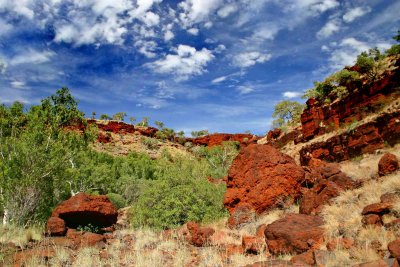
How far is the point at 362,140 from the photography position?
70.1ft

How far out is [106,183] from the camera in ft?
82.2

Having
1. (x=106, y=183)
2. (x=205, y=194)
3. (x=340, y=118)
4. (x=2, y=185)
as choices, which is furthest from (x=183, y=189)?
(x=340, y=118)

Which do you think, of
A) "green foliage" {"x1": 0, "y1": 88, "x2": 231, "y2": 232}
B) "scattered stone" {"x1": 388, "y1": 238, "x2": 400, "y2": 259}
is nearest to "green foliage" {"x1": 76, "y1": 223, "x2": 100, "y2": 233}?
"green foliage" {"x1": 0, "y1": 88, "x2": 231, "y2": 232}

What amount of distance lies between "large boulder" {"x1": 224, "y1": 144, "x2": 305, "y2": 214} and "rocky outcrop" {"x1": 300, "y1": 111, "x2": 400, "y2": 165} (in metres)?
9.29

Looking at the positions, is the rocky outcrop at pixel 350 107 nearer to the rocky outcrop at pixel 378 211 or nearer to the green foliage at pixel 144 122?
the rocky outcrop at pixel 378 211

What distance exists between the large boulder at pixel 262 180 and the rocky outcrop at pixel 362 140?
366 inches

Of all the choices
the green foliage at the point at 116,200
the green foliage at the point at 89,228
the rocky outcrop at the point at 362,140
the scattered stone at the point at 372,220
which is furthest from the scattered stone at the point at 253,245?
the green foliage at the point at 116,200

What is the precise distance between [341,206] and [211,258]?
4.02 meters

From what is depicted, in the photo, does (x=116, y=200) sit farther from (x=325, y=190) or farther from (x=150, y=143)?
(x=150, y=143)

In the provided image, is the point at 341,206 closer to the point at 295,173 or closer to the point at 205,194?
the point at 295,173

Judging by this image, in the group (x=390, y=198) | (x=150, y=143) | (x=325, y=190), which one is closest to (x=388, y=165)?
(x=325, y=190)

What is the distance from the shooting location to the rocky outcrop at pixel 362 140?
19.1m

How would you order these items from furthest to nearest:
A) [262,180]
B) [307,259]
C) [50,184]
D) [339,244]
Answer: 1. [50,184]
2. [262,180]
3. [339,244]
4. [307,259]

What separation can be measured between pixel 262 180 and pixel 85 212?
6.55m
